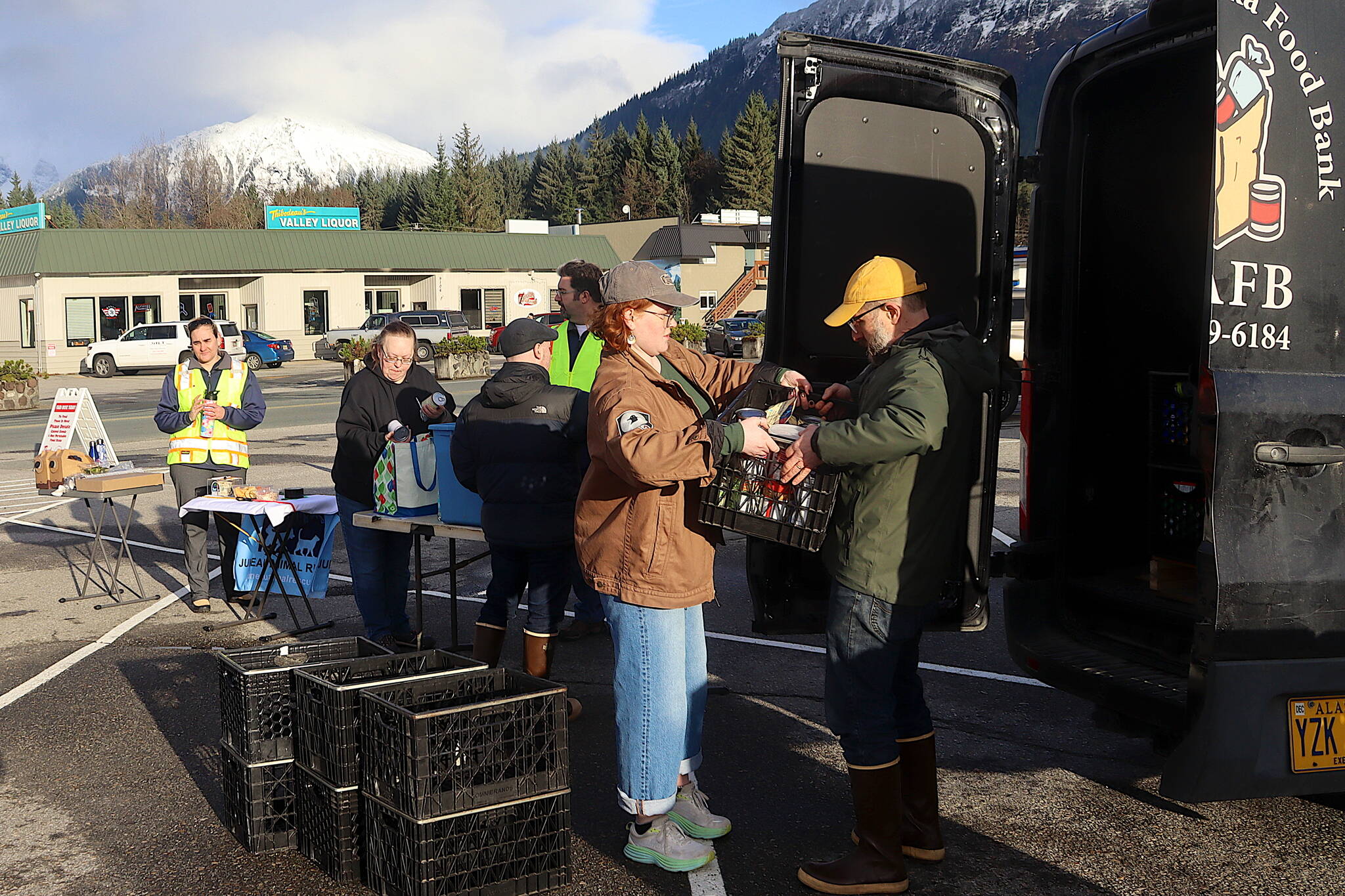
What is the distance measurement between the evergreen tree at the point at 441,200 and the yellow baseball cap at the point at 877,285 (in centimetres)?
8476

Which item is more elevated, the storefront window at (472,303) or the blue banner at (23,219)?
the blue banner at (23,219)

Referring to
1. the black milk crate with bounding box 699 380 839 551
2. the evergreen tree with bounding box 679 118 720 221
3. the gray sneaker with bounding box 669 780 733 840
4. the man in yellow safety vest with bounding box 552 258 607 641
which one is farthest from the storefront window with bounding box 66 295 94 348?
the evergreen tree with bounding box 679 118 720 221

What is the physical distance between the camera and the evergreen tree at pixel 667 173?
97.6 meters

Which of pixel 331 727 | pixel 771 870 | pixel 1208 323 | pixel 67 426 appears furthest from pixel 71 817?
pixel 67 426

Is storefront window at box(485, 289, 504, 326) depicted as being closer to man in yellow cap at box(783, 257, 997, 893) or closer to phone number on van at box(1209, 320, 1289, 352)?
man in yellow cap at box(783, 257, 997, 893)

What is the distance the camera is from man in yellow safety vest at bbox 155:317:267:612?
297 inches

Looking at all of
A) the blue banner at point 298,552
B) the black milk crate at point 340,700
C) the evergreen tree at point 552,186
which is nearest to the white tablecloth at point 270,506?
the blue banner at point 298,552

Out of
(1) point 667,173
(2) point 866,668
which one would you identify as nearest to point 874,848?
(2) point 866,668

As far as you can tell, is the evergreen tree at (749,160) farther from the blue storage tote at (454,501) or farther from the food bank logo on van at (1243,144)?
the food bank logo on van at (1243,144)

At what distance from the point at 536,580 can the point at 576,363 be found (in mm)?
1446

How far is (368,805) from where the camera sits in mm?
3793

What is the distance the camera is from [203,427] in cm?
760

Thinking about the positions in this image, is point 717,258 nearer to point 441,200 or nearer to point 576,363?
point 441,200

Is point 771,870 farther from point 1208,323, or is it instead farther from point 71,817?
point 71,817
